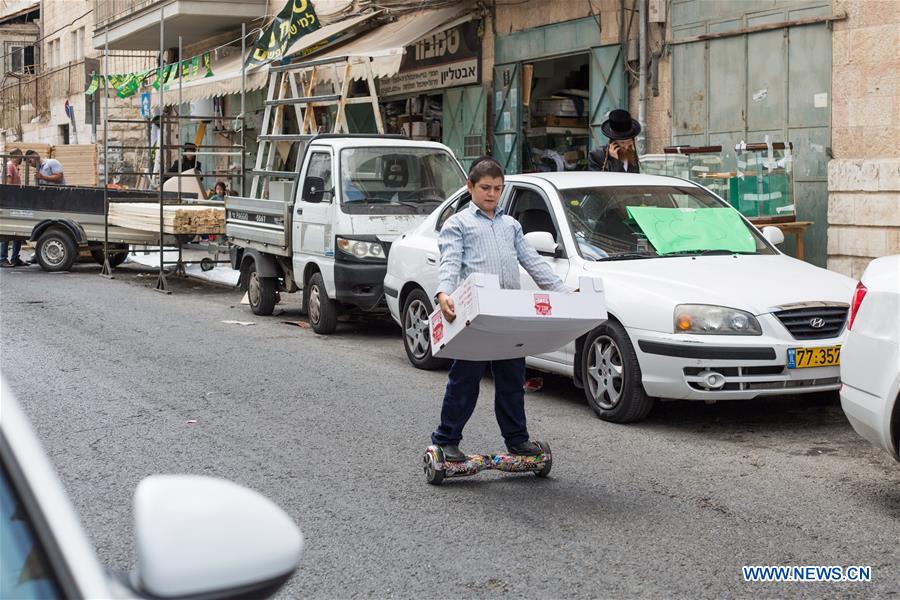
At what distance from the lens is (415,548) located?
511 centimetres

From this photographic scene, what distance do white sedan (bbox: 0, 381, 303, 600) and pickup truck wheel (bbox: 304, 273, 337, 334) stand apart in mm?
10327

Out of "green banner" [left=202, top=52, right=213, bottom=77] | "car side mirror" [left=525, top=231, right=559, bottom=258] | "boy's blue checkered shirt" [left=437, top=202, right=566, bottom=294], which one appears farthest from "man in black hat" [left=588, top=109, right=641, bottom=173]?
"green banner" [left=202, top=52, right=213, bottom=77]

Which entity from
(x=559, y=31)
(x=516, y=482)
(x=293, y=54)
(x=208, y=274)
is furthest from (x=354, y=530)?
(x=293, y=54)

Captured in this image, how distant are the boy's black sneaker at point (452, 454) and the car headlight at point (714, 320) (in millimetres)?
1897

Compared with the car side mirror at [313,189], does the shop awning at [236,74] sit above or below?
above

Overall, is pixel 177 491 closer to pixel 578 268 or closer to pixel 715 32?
pixel 578 268

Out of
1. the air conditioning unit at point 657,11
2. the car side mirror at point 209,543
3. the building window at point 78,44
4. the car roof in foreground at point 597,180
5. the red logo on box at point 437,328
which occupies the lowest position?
the red logo on box at point 437,328

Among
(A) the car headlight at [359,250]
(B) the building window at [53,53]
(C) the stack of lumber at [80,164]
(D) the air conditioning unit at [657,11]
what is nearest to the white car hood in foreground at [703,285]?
(A) the car headlight at [359,250]

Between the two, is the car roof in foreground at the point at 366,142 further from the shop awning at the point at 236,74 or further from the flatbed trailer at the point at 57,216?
the shop awning at the point at 236,74

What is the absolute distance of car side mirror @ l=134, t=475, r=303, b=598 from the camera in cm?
169

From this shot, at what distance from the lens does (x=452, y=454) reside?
6.18m

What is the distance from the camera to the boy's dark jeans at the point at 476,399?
612 cm

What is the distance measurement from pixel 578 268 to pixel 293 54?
46.2ft

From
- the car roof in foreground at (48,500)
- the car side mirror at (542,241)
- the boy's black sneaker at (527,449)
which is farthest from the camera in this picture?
the car side mirror at (542,241)
